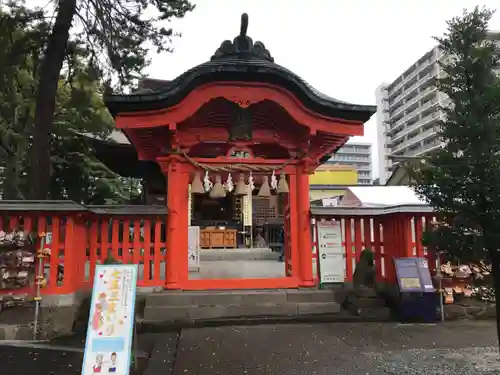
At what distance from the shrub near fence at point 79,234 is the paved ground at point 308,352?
4.18 ft

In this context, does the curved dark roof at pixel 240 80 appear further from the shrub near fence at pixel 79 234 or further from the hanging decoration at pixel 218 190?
the shrub near fence at pixel 79 234

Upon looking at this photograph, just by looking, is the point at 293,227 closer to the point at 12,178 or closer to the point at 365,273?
the point at 365,273

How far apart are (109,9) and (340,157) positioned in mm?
106257

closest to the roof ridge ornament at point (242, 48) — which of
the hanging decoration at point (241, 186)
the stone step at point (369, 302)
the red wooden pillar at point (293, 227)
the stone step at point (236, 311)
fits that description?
the hanging decoration at point (241, 186)

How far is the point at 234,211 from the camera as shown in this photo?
19.2 metres

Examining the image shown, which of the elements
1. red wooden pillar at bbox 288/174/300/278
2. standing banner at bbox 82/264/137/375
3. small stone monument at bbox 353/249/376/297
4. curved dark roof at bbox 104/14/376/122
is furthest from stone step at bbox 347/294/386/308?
standing banner at bbox 82/264/137/375

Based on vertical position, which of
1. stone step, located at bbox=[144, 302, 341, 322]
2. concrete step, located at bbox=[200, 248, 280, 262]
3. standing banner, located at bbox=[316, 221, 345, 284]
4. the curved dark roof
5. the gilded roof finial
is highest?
the gilded roof finial

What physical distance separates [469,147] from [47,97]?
8675 mm

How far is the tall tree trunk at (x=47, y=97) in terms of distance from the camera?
27.8ft

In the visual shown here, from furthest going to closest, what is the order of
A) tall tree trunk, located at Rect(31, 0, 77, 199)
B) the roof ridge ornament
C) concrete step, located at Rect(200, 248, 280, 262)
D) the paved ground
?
concrete step, located at Rect(200, 248, 280, 262) → tall tree trunk, located at Rect(31, 0, 77, 199) → the roof ridge ornament → the paved ground

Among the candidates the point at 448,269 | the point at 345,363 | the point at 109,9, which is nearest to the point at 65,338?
the point at 345,363

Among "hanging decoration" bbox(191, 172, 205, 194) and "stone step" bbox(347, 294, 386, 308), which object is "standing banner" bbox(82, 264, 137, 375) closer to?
"hanging decoration" bbox(191, 172, 205, 194)

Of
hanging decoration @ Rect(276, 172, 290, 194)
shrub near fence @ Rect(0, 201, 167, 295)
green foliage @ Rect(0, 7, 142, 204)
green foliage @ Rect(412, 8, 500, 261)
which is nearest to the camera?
green foliage @ Rect(412, 8, 500, 261)

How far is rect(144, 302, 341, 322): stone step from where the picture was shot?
6375 mm
